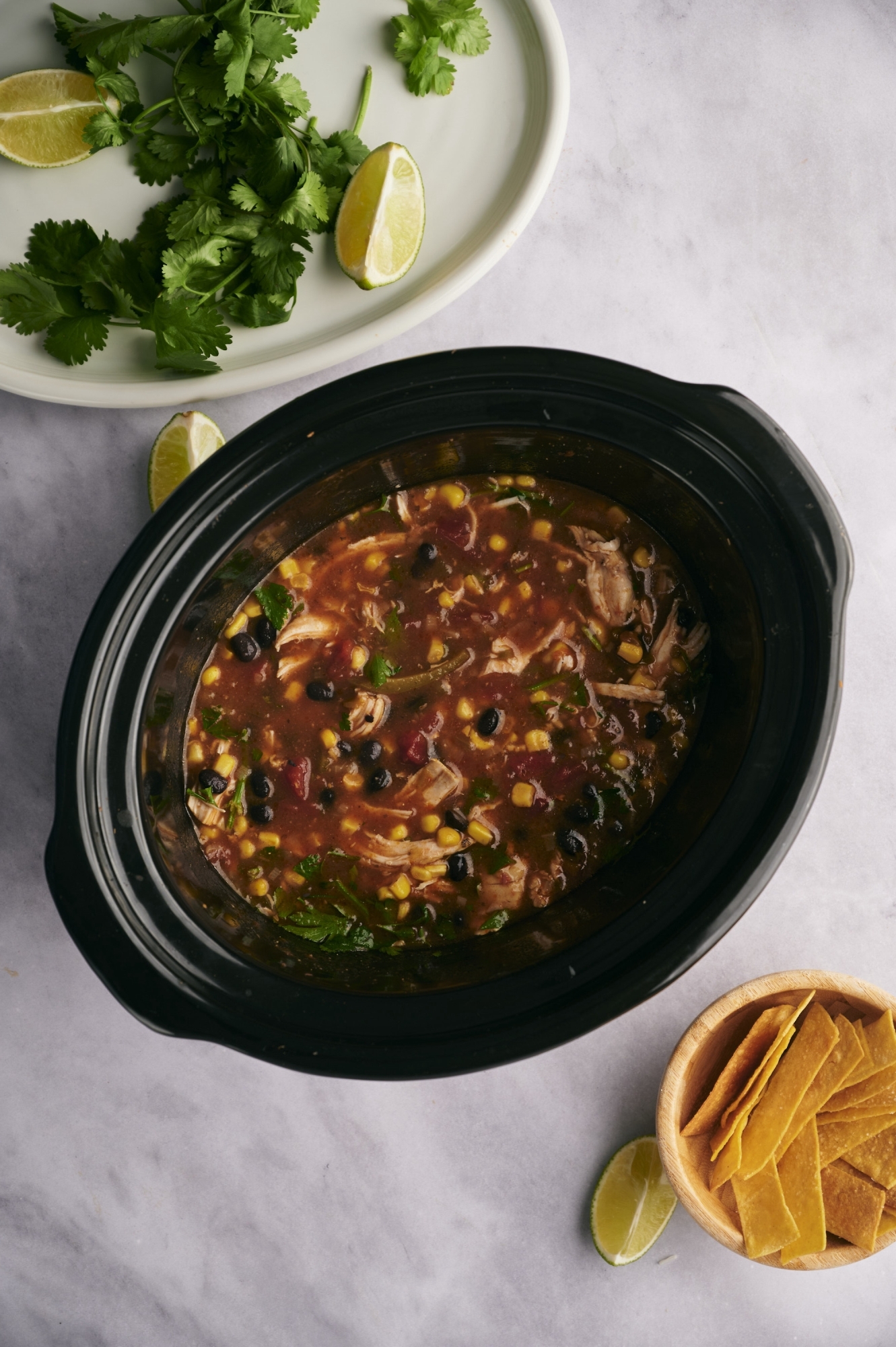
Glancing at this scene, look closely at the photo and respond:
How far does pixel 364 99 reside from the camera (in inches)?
106

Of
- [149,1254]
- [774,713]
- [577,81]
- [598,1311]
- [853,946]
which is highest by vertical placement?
[577,81]

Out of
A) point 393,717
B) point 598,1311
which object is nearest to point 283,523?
point 393,717

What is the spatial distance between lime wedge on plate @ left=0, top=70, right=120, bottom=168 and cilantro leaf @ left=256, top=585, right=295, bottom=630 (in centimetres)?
141

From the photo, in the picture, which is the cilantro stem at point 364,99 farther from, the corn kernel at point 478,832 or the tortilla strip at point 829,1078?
the tortilla strip at point 829,1078

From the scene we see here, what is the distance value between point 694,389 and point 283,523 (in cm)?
113

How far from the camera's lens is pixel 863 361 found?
2908mm

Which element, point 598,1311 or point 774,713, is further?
point 598,1311

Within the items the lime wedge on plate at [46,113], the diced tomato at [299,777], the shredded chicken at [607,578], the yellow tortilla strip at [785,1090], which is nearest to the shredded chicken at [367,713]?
the diced tomato at [299,777]

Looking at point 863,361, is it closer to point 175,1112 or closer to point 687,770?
point 687,770

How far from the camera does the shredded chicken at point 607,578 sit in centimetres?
260

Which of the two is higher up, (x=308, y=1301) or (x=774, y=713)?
(x=774, y=713)

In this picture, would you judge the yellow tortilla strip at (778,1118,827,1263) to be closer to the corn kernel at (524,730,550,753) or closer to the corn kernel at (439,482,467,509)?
the corn kernel at (524,730,550,753)

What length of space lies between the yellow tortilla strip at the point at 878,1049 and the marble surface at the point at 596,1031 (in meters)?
0.33

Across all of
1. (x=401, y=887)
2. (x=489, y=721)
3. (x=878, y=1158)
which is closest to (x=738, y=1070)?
(x=878, y=1158)
